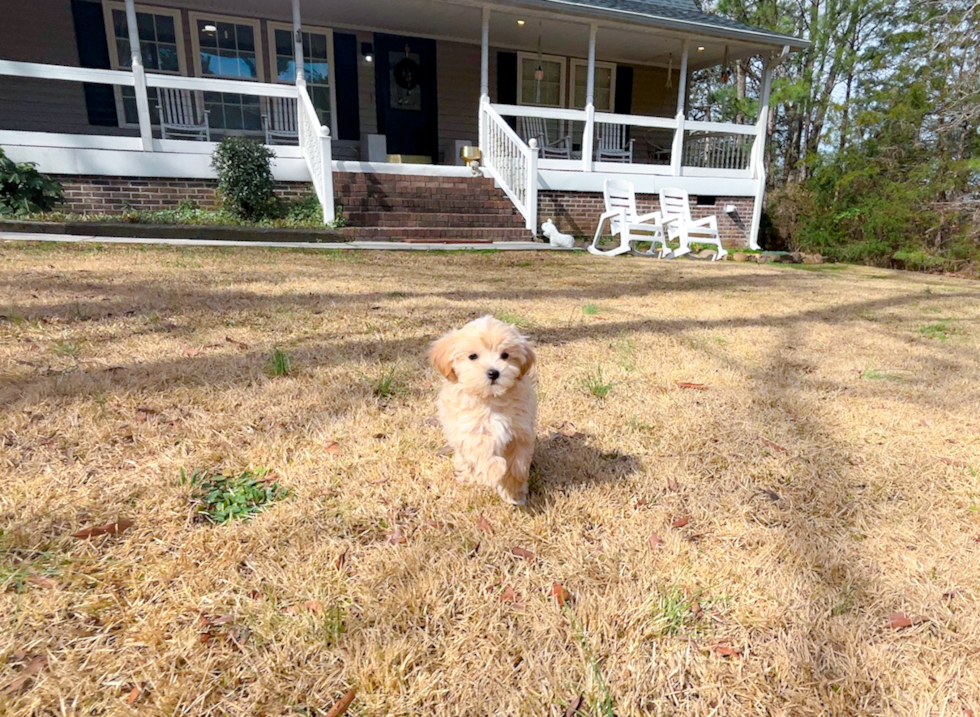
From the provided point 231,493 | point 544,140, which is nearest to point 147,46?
point 544,140

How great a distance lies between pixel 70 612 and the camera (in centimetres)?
136

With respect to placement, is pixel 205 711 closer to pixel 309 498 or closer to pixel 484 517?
pixel 309 498

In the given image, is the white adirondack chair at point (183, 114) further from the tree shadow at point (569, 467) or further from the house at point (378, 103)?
the tree shadow at point (569, 467)

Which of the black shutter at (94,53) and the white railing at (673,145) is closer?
the black shutter at (94,53)

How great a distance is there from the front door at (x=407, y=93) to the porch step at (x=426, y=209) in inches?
121

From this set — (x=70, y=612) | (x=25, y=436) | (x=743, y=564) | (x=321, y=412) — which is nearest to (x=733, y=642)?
(x=743, y=564)

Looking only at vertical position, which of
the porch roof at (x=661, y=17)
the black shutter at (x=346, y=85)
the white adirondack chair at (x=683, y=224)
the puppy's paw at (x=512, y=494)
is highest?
the porch roof at (x=661, y=17)

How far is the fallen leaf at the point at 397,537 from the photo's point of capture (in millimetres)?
1736

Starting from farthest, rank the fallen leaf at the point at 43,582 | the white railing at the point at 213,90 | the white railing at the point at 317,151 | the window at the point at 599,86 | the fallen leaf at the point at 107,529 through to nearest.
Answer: the window at the point at 599,86
the white railing at the point at 317,151
the white railing at the point at 213,90
the fallen leaf at the point at 107,529
the fallen leaf at the point at 43,582

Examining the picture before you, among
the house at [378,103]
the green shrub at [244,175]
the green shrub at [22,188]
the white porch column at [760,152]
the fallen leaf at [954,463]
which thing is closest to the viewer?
the fallen leaf at [954,463]

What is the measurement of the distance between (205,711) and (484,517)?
977 mm

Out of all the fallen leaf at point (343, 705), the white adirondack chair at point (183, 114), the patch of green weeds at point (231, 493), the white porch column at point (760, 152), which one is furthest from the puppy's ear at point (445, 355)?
the white porch column at point (760, 152)

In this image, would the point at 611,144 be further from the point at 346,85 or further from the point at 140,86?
the point at 140,86

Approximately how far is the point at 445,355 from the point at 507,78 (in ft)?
48.0
